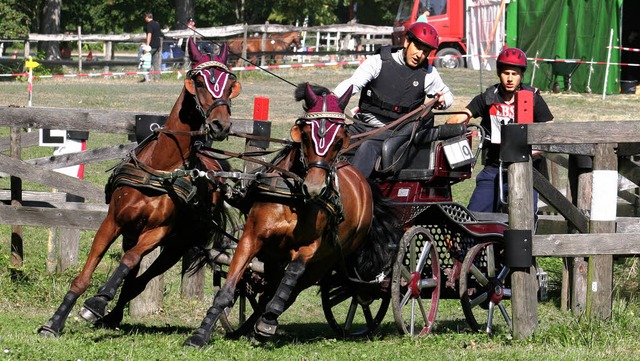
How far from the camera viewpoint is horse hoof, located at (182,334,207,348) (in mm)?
7426

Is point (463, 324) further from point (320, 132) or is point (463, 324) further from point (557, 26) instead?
point (557, 26)

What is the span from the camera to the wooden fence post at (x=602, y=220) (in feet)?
28.8

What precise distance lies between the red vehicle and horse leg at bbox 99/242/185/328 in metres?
27.9

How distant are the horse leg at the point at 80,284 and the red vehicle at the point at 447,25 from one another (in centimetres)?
2872

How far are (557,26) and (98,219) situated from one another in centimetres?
2121

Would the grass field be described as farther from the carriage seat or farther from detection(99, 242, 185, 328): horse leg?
the carriage seat

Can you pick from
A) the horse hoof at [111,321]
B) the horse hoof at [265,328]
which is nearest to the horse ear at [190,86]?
the horse hoof at [265,328]

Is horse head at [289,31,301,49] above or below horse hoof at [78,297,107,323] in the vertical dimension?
above

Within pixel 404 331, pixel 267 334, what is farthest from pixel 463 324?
pixel 267 334

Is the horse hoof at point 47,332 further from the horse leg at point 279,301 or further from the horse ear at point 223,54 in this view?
the horse ear at point 223,54

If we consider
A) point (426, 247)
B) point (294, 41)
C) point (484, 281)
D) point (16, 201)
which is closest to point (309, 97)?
point (426, 247)

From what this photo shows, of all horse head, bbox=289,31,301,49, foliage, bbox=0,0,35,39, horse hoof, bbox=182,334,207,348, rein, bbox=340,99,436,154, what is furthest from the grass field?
horse head, bbox=289,31,301,49

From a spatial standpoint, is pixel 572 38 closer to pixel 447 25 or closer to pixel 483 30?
pixel 483 30

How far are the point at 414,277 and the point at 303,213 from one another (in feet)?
5.07
